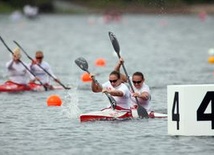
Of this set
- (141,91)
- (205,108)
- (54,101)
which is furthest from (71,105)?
(205,108)

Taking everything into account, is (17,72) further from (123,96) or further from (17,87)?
(123,96)

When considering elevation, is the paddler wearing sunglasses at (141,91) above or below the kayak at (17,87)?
below

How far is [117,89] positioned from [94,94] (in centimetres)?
714

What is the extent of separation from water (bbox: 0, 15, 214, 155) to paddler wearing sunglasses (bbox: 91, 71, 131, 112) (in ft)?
2.29

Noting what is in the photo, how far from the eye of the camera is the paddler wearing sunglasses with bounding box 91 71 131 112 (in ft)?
85.0

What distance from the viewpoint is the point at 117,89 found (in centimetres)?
2608

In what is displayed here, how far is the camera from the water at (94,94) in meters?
22.1

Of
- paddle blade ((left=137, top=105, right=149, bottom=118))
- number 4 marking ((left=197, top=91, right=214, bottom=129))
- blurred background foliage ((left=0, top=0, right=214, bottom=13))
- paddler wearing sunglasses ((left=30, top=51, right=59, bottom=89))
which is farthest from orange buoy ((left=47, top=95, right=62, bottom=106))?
blurred background foliage ((left=0, top=0, right=214, bottom=13))

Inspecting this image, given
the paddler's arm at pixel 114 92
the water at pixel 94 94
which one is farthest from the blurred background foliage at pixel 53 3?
the paddler's arm at pixel 114 92

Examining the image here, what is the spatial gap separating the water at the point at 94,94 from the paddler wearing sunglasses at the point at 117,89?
0.70 metres

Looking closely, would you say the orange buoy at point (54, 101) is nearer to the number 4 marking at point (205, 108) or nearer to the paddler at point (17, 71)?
the paddler at point (17, 71)

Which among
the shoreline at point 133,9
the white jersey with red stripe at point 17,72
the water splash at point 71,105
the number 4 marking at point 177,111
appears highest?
the shoreline at point 133,9

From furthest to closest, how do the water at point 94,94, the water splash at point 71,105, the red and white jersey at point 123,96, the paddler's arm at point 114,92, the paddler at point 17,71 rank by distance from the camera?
the paddler at point 17,71 → the water splash at point 71,105 → the red and white jersey at point 123,96 → the paddler's arm at point 114,92 → the water at point 94,94

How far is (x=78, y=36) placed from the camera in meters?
76.8
